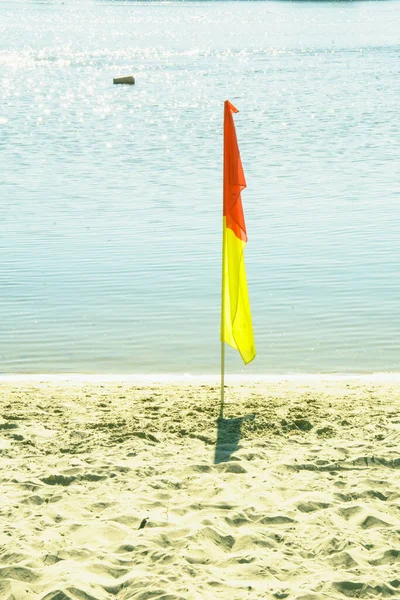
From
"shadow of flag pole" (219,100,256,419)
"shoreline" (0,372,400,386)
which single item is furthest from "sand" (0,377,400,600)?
"shadow of flag pole" (219,100,256,419)

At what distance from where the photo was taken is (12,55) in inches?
2367

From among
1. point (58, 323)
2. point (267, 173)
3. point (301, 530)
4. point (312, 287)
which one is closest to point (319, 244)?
point (312, 287)

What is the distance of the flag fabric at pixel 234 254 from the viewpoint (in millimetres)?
8539

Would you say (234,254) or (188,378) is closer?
(234,254)

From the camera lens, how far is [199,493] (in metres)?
6.94

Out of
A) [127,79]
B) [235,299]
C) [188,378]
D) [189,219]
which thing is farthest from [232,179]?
[127,79]

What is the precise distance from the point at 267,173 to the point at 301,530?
17520mm

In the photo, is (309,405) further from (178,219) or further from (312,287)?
(178,219)

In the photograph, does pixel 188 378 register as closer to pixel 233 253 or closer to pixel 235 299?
pixel 235 299

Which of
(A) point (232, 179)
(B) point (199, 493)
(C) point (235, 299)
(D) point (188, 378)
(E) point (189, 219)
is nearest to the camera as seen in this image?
(B) point (199, 493)

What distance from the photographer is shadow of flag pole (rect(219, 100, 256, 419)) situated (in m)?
8.54

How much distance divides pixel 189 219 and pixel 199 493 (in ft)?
38.2

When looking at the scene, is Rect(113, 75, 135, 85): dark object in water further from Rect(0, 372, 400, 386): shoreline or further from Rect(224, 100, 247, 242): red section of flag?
Rect(224, 100, 247, 242): red section of flag

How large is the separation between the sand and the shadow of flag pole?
2.28 feet
